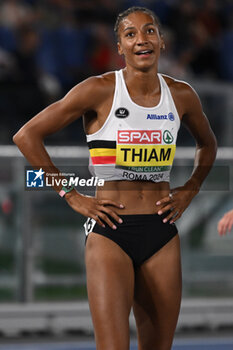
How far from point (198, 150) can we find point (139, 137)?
57cm

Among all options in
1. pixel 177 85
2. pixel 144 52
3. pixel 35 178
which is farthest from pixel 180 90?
pixel 35 178

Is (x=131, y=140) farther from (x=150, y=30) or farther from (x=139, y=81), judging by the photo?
(x=150, y=30)

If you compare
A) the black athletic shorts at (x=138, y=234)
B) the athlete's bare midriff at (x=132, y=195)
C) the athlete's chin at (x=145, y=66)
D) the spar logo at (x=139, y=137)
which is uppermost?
the athlete's chin at (x=145, y=66)

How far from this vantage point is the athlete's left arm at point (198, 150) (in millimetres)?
3811

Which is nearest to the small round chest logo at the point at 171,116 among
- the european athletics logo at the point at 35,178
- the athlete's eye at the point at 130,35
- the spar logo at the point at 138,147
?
the spar logo at the point at 138,147

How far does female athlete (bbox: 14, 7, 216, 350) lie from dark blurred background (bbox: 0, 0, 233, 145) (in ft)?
11.8

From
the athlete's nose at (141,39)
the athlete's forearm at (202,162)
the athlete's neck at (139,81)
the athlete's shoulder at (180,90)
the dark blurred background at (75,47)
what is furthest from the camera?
the dark blurred background at (75,47)

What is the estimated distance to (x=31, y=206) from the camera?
5.84 m

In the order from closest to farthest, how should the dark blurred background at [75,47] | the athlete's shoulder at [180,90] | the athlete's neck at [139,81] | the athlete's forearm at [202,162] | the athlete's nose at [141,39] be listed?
the athlete's nose at [141,39] → the athlete's neck at [139,81] → the athlete's shoulder at [180,90] → the athlete's forearm at [202,162] → the dark blurred background at [75,47]

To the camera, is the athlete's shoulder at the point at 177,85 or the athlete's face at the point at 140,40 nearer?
the athlete's face at the point at 140,40

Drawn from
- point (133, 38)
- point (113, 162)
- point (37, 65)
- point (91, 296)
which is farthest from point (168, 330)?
point (37, 65)

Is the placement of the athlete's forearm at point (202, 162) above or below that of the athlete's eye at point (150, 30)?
below

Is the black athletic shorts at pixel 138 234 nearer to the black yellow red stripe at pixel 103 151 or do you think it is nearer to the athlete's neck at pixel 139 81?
the black yellow red stripe at pixel 103 151

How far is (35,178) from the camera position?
3.92 m
